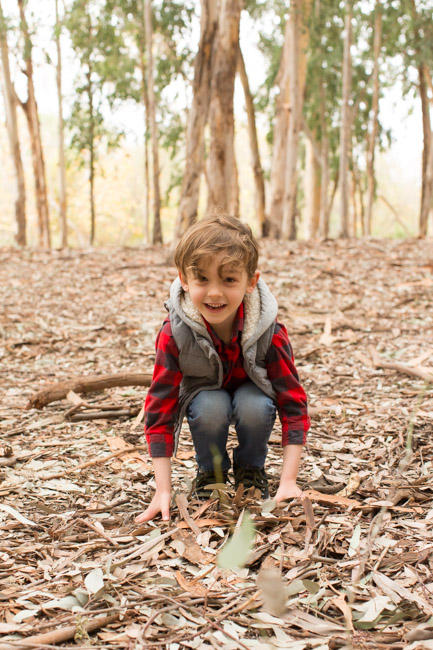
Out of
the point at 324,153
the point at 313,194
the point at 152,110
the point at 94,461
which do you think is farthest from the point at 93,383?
the point at 313,194

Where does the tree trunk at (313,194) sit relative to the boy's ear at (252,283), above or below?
above

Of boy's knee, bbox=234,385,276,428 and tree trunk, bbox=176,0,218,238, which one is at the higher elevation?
tree trunk, bbox=176,0,218,238

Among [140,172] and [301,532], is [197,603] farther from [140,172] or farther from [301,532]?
[140,172]

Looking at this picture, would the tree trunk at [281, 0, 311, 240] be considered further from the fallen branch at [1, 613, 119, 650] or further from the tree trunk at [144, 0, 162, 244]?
the fallen branch at [1, 613, 119, 650]

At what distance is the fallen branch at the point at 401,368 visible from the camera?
374cm

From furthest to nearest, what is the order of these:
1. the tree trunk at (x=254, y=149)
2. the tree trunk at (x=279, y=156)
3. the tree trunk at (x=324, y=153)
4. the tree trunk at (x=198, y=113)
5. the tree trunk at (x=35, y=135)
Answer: the tree trunk at (x=324, y=153) → the tree trunk at (x=254, y=149) → the tree trunk at (x=35, y=135) → the tree trunk at (x=279, y=156) → the tree trunk at (x=198, y=113)

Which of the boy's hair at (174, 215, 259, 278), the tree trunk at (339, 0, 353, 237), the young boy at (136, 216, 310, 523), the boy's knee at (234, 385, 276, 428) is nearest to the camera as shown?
the boy's hair at (174, 215, 259, 278)

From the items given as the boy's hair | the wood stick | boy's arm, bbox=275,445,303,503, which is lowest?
the wood stick

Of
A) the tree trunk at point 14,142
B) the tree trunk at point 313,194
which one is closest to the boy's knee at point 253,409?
the tree trunk at point 14,142

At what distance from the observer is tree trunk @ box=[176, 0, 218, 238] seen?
786 centimetres

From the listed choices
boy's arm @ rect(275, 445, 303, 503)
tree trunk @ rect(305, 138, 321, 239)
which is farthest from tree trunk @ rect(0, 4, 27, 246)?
boy's arm @ rect(275, 445, 303, 503)

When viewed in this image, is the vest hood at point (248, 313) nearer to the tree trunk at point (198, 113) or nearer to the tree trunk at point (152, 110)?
the tree trunk at point (198, 113)

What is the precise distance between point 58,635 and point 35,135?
46.1 ft

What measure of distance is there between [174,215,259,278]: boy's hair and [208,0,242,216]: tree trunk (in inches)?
209
